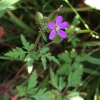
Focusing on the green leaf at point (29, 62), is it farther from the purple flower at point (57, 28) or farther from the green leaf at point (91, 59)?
the green leaf at point (91, 59)

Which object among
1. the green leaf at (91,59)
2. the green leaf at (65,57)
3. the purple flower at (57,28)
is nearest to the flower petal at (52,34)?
the purple flower at (57,28)

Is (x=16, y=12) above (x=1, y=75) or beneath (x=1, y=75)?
above

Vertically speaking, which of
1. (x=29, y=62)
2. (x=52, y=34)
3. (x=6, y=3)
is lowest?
(x=29, y=62)

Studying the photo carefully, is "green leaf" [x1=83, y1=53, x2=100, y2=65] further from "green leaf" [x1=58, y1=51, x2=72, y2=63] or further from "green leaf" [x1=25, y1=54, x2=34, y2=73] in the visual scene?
"green leaf" [x1=25, y1=54, x2=34, y2=73]

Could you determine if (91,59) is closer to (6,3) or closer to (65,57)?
(65,57)

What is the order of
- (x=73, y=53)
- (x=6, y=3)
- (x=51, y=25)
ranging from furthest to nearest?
(x=73, y=53) → (x=6, y=3) → (x=51, y=25)

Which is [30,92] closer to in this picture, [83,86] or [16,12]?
[83,86]

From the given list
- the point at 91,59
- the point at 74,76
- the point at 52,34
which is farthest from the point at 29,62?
the point at 91,59

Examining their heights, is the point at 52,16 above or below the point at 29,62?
above

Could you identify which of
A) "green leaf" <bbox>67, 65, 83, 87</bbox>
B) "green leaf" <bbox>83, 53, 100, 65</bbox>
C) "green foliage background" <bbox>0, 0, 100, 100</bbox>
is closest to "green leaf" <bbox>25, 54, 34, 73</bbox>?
"green foliage background" <bbox>0, 0, 100, 100</bbox>

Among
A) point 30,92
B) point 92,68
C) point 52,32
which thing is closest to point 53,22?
point 52,32

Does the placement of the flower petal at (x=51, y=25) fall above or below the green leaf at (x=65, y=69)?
above
